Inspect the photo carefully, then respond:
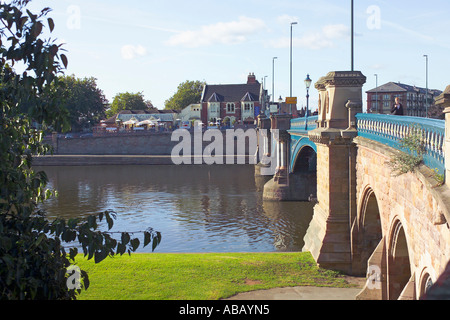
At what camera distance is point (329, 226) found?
68.8ft

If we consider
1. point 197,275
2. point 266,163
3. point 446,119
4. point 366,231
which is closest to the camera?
point 446,119

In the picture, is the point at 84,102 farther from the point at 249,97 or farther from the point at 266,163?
the point at 266,163

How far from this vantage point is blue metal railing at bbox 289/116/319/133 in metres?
33.0

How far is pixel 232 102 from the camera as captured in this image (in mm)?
108562

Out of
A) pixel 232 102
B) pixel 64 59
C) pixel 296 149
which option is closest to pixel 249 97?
pixel 232 102

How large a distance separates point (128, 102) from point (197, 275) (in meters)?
124

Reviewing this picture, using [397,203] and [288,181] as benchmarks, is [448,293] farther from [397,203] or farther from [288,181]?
[288,181]

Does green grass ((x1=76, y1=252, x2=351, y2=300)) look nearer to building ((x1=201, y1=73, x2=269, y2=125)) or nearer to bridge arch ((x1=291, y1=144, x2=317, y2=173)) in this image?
bridge arch ((x1=291, y1=144, x2=317, y2=173))

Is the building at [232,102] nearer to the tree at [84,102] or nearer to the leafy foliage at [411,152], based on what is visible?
the tree at [84,102]

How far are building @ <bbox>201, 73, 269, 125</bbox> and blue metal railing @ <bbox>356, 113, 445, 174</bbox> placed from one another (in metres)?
87.7

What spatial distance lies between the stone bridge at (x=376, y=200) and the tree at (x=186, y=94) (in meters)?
111

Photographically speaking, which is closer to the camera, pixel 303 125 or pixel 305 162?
pixel 303 125

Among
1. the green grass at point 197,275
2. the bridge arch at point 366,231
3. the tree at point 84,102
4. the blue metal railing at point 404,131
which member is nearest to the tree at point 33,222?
the blue metal railing at point 404,131
